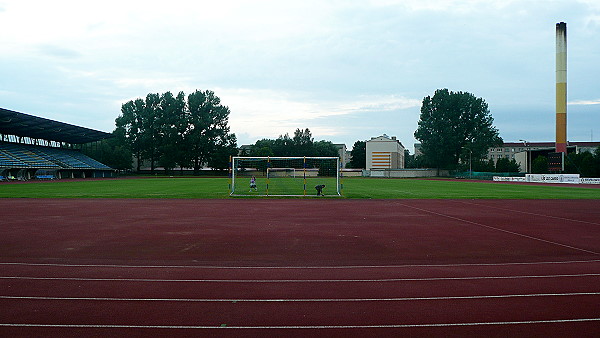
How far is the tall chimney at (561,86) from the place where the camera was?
60.3 meters

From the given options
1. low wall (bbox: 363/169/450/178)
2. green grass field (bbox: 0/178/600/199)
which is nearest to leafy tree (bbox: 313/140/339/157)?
low wall (bbox: 363/169/450/178)

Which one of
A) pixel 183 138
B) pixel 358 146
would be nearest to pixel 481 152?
pixel 358 146

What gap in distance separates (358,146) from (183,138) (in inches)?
2142

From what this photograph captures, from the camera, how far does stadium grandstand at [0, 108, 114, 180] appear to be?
59.5 metres

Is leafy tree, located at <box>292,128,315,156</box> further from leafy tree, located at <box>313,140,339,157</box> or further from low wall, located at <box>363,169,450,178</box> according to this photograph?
low wall, located at <box>363,169,450,178</box>

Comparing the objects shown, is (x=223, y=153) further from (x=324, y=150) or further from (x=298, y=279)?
(x=298, y=279)

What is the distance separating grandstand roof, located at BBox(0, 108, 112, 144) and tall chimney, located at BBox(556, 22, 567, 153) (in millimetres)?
76950

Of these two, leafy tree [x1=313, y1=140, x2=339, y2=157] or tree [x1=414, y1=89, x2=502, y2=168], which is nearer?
tree [x1=414, y1=89, x2=502, y2=168]

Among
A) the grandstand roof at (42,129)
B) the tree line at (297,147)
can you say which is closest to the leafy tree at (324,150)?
the tree line at (297,147)

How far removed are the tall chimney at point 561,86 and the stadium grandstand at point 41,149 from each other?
76992mm

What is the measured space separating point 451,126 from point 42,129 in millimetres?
82824

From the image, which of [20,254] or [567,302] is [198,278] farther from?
[567,302]

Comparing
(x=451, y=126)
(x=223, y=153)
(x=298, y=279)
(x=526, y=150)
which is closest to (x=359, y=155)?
(x=451, y=126)

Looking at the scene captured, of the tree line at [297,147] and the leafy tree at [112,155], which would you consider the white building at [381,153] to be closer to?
the tree line at [297,147]
